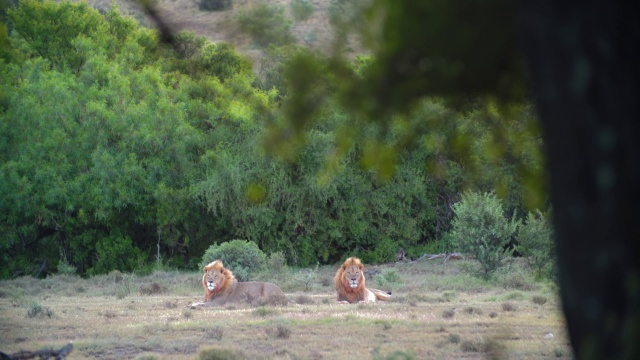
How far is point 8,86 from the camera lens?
33969 mm

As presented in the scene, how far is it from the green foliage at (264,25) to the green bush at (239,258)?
713 inches

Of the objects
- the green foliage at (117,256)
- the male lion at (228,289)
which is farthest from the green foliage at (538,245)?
the green foliage at (117,256)

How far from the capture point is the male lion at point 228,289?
58.1ft

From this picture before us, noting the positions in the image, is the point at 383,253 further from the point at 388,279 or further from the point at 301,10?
the point at 301,10

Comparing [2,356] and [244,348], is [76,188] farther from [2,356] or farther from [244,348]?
[2,356]

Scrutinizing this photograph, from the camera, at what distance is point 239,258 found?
77.3 ft

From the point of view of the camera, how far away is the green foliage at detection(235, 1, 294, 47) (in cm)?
499

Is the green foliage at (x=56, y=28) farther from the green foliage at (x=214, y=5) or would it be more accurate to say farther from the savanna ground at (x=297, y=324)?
the green foliage at (x=214, y=5)

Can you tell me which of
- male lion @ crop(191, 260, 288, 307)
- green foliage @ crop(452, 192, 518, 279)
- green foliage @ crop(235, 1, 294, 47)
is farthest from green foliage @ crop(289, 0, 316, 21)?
green foliage @ crop(452, 192, 518, 279)

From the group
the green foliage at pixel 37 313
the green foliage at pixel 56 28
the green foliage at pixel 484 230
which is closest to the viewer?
the green foliage at pixel 37 313

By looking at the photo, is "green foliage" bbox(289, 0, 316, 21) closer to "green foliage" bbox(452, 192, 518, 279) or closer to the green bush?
"green foliage" bbox(452, 192, 518, 279)

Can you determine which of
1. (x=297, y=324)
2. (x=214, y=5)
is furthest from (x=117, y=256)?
(x=214, y=5)

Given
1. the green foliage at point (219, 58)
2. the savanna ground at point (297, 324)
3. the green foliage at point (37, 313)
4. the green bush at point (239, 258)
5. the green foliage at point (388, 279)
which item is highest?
the green foliage at point (219, 58)

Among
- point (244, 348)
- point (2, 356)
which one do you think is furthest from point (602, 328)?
point (244, 348)
